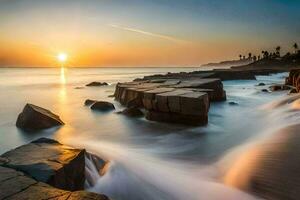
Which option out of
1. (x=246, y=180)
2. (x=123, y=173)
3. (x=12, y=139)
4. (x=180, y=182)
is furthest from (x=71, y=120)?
(x=246, y=180)

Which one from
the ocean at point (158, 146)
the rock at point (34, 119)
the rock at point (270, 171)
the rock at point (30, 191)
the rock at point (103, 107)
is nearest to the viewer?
the rock at point (30, 191)

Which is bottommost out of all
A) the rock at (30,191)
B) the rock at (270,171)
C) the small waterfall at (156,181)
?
the small waterfall at (156,181)

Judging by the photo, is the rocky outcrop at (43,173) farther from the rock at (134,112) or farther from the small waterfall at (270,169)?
the rock at (134,112)

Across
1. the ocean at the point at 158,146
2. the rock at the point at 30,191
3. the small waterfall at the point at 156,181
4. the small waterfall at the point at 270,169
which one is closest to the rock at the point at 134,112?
the ocean at the point at 158,146

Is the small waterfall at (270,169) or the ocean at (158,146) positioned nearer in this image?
the small waterfall at (270,169)

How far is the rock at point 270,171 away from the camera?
4555 mm

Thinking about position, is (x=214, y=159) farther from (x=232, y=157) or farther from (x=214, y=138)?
(x=214, y=138)

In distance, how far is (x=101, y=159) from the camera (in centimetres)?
640

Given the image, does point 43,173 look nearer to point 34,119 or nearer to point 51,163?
point 51,163

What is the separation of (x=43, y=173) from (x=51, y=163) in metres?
0.36

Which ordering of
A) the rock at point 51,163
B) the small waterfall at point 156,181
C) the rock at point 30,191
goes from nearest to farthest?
the rock at point 30,191, the rock at point 51,163, the small waterfall at point 156,181

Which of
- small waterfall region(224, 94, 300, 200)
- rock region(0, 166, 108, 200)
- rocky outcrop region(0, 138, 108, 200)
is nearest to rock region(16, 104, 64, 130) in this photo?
rocky outcrop region(0, 138, 108, 200)

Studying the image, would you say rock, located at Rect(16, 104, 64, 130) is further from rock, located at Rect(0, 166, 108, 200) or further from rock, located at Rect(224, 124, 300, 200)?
rock, located at Rect(224, 124, 300, 200)

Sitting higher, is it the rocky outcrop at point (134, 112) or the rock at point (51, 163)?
the rock at point (51, 163)
